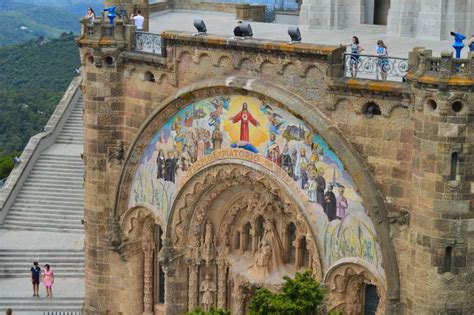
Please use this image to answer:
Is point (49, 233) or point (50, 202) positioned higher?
point (50, 202)

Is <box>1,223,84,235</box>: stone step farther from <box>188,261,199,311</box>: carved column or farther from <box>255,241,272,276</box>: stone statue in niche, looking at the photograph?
<box>255,241,272,276</box>: stone statue in niche

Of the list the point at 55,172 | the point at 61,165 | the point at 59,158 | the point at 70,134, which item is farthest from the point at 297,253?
the point at 70,134

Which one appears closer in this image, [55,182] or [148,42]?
[148,42]

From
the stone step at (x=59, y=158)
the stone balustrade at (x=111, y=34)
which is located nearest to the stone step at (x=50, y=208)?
the stone step at (x=59, y=158)

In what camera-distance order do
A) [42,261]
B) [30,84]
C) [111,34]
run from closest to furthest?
[111,34], [42,261], [30,84]

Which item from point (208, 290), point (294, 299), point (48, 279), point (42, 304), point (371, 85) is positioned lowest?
point (294, 299)

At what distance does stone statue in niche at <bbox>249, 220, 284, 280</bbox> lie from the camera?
2919 cm

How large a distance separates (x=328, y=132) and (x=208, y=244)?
5.84m

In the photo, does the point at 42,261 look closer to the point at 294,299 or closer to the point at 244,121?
the point at 244,121

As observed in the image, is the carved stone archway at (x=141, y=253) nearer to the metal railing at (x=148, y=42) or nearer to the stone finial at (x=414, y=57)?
the metal railing at (x=148, y=42)

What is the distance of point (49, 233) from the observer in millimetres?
41406

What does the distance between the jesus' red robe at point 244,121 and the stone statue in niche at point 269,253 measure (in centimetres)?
236

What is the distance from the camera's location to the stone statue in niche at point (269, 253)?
2919 cm

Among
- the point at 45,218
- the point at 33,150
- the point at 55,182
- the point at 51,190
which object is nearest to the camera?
the point at 45,218
